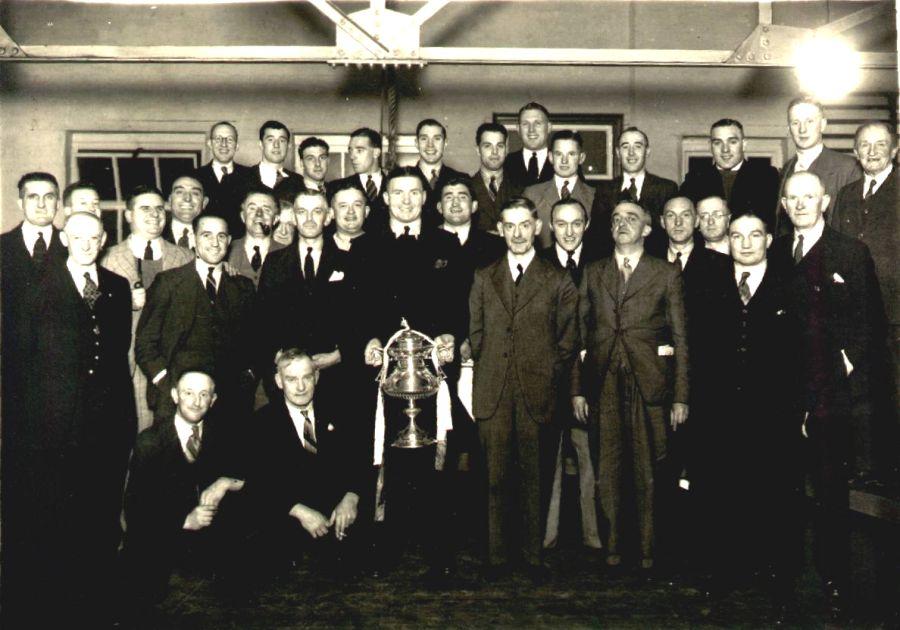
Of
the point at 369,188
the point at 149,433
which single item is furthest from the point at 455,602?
the point at 369,188

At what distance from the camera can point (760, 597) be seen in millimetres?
4531

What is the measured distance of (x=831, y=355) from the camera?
15.3ft

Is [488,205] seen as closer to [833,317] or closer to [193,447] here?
[833,317]

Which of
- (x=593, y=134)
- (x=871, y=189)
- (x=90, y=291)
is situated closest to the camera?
(x=90, y=291)

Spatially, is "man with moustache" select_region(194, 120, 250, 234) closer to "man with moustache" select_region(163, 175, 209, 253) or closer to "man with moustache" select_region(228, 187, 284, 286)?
"man with moustache" select_region(163, 175, 209, 253)

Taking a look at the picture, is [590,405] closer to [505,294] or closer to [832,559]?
[505,294]

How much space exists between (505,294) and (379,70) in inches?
197

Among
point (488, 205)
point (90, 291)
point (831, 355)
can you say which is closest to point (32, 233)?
point (90, 291)

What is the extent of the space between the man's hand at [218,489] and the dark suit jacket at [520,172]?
3.07 m

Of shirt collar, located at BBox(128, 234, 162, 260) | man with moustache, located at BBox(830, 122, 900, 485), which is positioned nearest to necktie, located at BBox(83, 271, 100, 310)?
shirt collar, located at BBox(128, 234, 162, 260)

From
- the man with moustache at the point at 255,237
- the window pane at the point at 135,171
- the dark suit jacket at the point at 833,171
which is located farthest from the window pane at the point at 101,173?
the dark suit jacket at the point at 833,171

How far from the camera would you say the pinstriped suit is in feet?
17.4

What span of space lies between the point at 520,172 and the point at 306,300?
2.20 m

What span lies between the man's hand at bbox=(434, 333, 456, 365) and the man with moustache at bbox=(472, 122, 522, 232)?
62.2 inches
